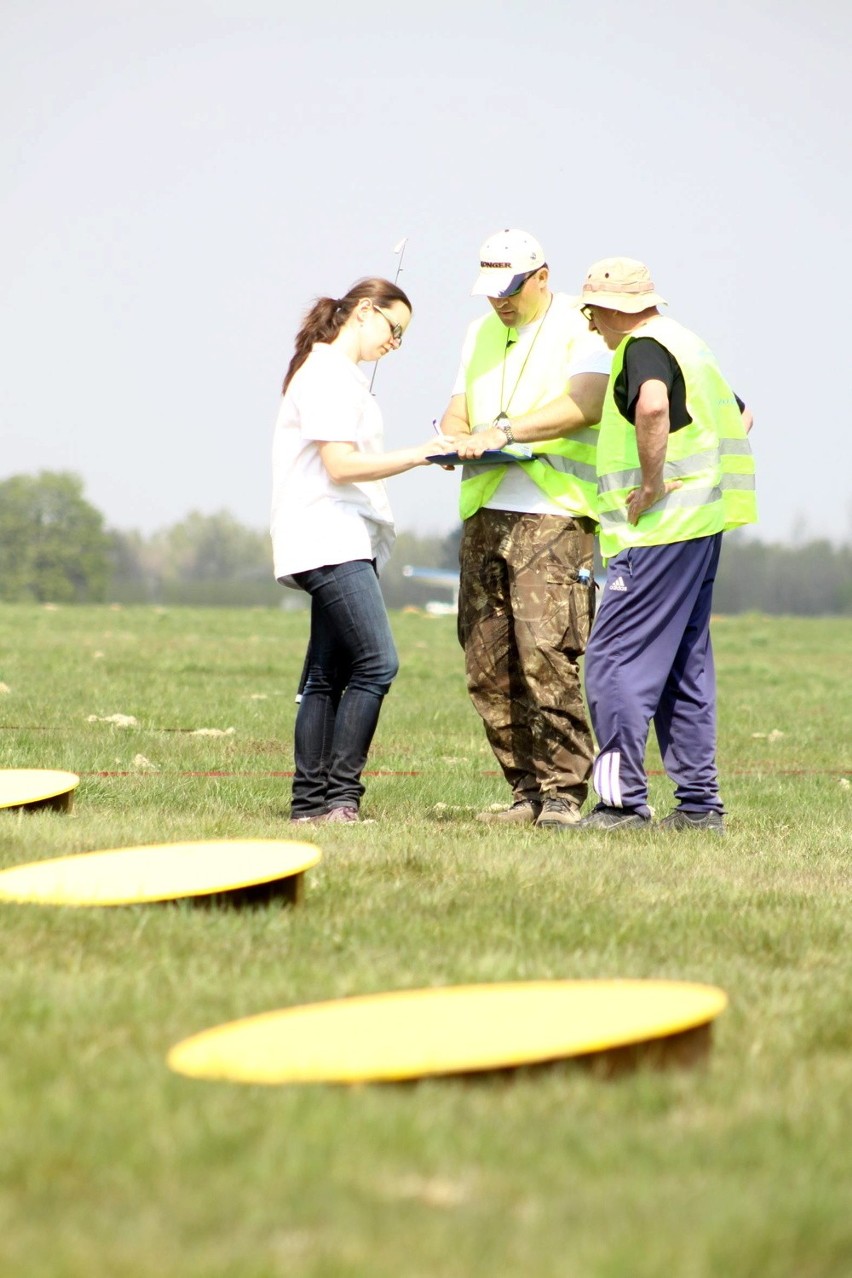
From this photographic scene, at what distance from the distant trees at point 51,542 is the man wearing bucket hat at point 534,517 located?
348 feet

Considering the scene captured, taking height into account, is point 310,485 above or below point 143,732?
above

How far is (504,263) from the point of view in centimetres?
686

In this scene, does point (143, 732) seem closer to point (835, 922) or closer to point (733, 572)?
point (835, 922)

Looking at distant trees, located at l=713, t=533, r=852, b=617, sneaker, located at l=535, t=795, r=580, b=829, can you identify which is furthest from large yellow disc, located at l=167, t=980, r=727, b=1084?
distant trees, located at l=713, t=533, r=852, b=617

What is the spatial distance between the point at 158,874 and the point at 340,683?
2338mm

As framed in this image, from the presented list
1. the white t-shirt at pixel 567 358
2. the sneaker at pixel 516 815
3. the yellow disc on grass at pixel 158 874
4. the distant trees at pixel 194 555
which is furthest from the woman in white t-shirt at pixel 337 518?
the distant trees at pixel 194 555

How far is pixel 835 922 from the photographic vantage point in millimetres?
4906

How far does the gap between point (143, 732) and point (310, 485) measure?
13.0 feet

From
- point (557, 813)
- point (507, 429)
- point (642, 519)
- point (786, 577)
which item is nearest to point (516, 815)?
point (557, 813)

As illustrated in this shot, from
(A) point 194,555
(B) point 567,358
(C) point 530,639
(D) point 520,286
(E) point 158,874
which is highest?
(A) point 194,555

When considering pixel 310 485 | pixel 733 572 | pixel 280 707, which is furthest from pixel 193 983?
pixel 733 572

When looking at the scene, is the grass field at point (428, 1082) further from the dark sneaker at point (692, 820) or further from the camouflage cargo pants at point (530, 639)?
the camouflage cargo pants at point (530, 639)

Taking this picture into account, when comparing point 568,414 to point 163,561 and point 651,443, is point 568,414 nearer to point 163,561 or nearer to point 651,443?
point 651,443

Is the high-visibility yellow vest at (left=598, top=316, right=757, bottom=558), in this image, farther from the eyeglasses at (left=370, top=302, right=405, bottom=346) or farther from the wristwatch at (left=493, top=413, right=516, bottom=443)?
the eyeglasses at (left=370, top=302, right=405, bottom=346)
